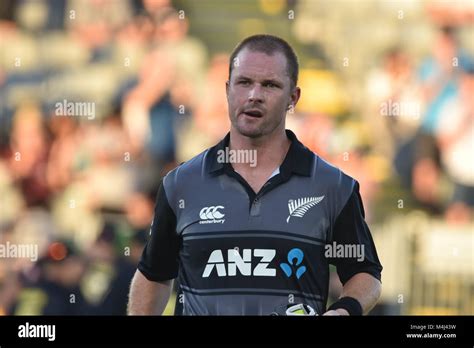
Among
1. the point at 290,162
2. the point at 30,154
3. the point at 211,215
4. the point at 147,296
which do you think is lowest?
the point at 147,296

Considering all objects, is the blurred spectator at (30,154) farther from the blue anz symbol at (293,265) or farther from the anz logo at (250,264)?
the blue anz symbol at (293,265)

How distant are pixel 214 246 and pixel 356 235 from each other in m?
0.66

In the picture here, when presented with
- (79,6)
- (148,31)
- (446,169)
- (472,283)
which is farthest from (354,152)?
(79,6)

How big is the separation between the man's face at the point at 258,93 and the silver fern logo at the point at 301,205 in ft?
1.13

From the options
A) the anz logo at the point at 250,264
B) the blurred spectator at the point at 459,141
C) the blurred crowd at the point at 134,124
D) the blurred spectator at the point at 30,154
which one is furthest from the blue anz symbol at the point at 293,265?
the blurred spectator at the point at 30,154

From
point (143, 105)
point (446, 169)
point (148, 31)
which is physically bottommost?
point (446, 169)

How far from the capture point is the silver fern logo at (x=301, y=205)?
5.04 metres

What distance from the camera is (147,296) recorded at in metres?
5.28

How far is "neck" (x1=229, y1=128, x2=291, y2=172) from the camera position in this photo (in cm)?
511

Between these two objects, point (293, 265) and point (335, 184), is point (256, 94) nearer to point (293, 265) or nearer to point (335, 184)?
point (335, 184)

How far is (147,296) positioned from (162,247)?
27 centimetres
